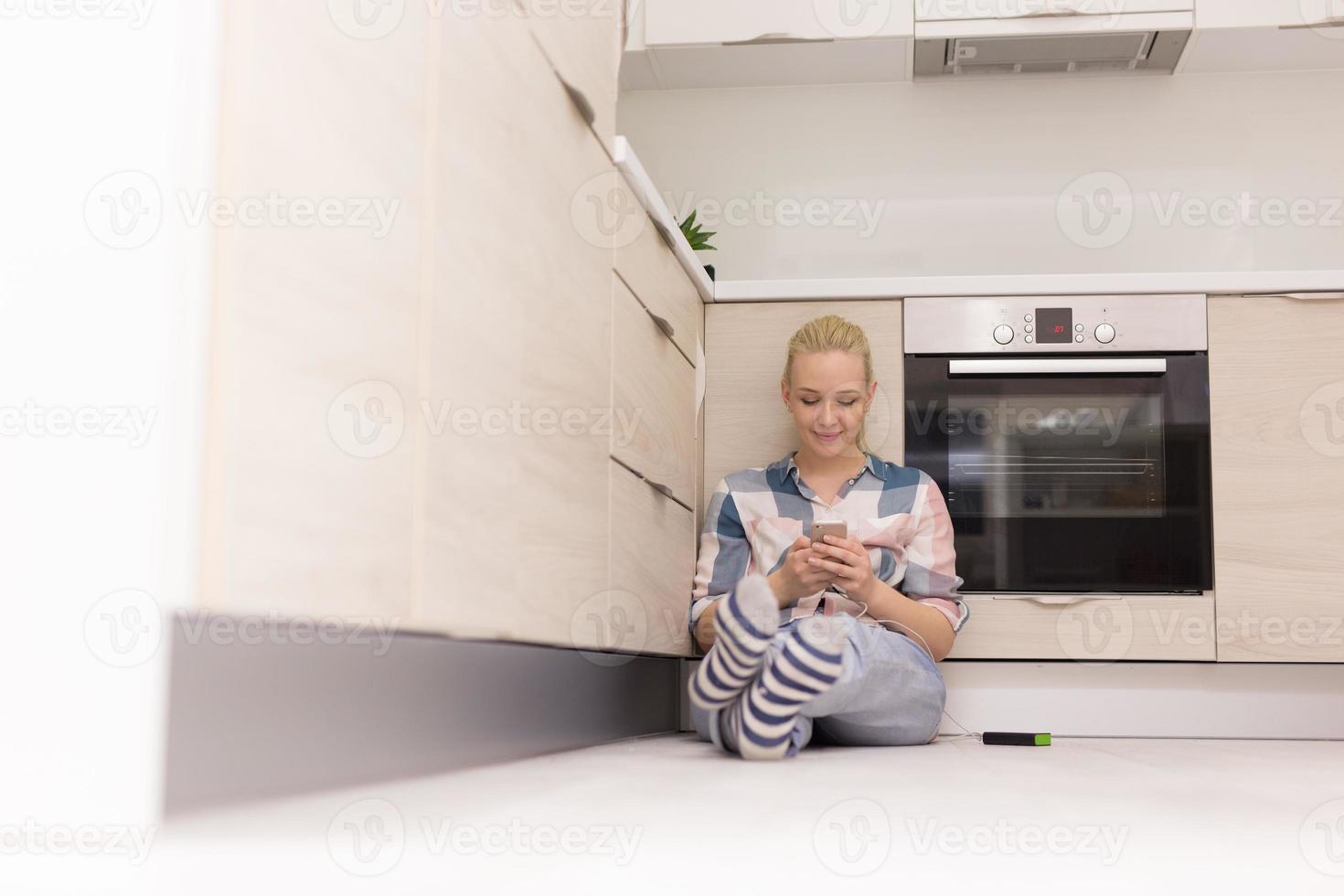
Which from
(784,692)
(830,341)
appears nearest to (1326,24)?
(830,341)

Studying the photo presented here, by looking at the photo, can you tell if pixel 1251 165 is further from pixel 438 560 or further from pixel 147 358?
pixel 147 358

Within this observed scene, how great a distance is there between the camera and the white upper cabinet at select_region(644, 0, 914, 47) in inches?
102

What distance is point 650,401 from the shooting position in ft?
6.32

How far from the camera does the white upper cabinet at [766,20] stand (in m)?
2.59

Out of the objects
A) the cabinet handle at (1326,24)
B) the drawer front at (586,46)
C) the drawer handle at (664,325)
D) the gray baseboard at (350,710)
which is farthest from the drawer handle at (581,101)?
the cabinet handle at (1326,24)

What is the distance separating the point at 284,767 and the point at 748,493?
140cm

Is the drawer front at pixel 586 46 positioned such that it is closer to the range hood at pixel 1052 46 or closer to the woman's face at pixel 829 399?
the woman's face at pixel 829 399

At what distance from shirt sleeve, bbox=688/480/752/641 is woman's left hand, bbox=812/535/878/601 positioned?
0.33m

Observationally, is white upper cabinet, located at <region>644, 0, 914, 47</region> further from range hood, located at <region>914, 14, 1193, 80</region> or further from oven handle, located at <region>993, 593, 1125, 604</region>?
oven handle, located at <region>993, 593, 1125, 604</region>

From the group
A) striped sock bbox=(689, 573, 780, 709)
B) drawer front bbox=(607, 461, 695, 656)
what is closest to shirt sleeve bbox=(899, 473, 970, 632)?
drawer front bbox=(607, 461, 695, 656)

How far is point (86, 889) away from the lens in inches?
24.8

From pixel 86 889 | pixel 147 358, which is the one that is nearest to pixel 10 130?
pixel 147 358

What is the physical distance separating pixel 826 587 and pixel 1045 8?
131 cm

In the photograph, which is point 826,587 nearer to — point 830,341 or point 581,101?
point 830,341
